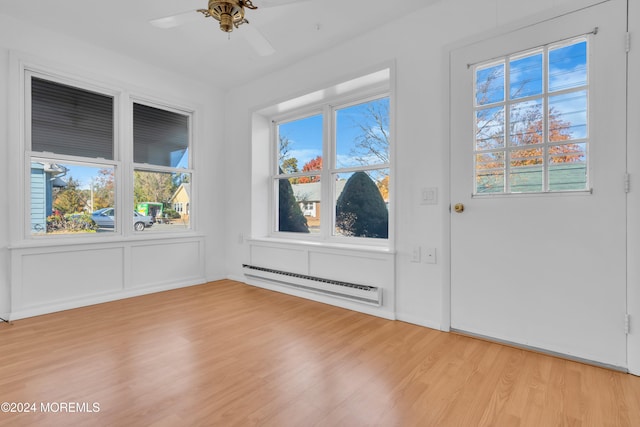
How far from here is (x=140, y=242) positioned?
3834mm

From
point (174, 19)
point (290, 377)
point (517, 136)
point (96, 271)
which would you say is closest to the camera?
point (290, 377)

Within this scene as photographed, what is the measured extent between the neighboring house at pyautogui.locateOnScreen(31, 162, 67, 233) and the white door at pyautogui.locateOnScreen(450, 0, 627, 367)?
154 inches

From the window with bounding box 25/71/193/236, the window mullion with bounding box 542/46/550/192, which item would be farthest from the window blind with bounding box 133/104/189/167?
the window mullion with bounding box 542/46/550/192

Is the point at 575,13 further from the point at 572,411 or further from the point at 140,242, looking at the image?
the point at 140,242

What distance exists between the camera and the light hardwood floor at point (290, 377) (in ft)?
5.04

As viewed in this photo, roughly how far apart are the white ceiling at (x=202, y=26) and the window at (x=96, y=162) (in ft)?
1.90

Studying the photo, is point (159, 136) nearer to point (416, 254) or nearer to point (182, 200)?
point (182, 200)

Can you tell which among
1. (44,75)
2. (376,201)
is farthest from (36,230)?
(376,201)

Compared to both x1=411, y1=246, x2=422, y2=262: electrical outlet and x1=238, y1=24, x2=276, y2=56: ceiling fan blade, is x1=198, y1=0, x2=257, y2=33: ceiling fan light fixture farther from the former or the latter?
x1=411, y1=246, x2=422, y2=262: electrical outlet

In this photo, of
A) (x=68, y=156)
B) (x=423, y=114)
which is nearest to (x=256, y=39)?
(x=423, y=114)

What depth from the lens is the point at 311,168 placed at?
13.5ft

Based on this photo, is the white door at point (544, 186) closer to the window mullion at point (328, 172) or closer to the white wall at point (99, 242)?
the window mullion at point (328, 172)

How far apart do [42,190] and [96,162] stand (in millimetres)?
567

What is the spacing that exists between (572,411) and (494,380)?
0.37 meters
